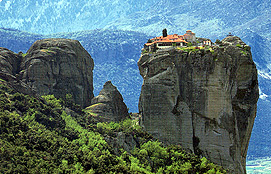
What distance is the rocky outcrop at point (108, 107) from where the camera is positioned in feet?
529

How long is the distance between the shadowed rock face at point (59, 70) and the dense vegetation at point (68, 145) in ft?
12.5

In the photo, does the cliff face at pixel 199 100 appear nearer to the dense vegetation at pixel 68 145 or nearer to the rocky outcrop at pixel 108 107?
the dense vegetation at pixel 68 145

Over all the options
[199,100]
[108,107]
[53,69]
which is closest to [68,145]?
[108,107]

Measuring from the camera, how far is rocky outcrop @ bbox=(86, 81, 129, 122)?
161200mm

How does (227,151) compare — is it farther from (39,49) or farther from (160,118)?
(39,49)

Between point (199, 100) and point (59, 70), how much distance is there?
122 ft

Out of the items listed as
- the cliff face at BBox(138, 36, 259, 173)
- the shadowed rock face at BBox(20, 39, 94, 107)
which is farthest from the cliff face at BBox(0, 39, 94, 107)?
the cliff face at BBox(138, 36, 259, 173)

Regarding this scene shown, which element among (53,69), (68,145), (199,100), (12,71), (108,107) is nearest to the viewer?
(68,145)

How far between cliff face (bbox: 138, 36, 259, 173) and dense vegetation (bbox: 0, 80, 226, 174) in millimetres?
4476

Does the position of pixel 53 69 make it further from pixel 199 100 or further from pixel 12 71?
pixel 199 100

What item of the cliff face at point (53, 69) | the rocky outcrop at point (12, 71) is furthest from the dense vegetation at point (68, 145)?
the cliff face at point (53, 69)

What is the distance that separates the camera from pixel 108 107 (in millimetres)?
162250

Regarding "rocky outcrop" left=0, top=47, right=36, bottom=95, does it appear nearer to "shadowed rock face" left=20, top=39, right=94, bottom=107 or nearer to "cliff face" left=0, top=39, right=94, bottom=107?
"cliff face" left=0, top=39, right=94, bottom=107

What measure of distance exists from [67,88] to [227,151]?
43.5 metres
